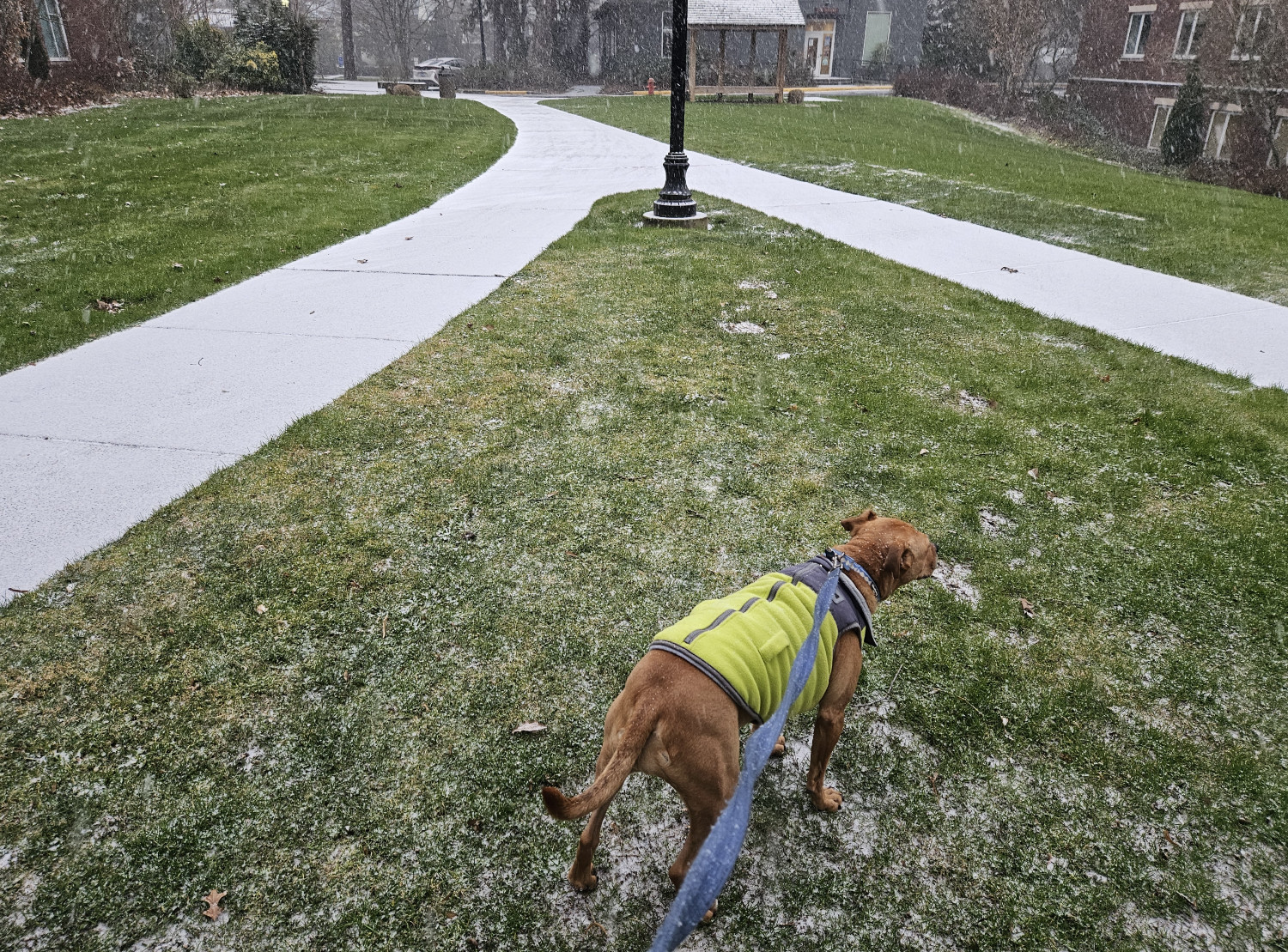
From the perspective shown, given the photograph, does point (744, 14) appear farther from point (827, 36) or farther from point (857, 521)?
point (857, 521)

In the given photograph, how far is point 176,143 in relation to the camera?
564 inches

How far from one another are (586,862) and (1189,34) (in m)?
33.9

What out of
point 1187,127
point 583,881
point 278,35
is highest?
point 278,35

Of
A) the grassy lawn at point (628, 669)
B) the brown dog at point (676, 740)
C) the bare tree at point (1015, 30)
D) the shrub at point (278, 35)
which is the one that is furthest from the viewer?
the bare tree at point (1015, 30)

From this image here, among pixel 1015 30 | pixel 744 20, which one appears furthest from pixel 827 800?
pixel 1015 30

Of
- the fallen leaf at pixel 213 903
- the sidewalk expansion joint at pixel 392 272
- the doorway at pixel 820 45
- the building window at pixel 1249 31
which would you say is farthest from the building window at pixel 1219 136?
the fallen leaf at pixel 213 903

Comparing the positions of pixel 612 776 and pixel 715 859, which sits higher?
pixel 715 859

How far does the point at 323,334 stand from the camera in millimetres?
6258

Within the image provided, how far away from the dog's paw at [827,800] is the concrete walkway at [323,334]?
3.46 m

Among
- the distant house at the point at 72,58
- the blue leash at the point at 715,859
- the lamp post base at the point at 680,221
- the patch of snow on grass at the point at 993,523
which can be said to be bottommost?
the patch of snow on grass at the point at 993,523

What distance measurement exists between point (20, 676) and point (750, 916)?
2834 mm

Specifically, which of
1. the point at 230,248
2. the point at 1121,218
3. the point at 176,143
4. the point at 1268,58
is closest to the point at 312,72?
the point at 176,143

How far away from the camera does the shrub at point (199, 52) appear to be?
2384 centimetres

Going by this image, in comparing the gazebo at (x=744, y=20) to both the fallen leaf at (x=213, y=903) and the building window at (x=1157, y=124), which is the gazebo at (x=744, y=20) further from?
the fallen leaf at (x=213, y=903)
